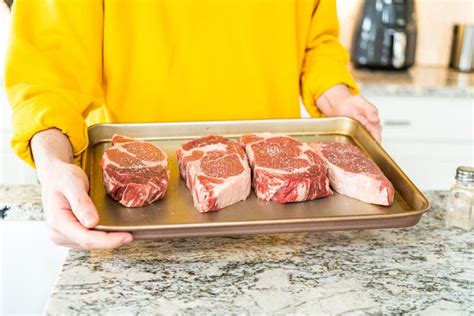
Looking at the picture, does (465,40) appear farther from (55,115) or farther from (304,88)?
(55,115)

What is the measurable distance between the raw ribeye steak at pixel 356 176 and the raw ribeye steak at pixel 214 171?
0.49 ft

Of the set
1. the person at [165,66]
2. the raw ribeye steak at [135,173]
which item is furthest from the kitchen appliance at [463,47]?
the raw ribeye steak at [135,173]

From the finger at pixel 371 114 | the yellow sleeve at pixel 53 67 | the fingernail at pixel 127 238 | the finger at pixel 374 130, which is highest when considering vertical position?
the yellow sleeve at pixel 53 67

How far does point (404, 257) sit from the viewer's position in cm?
99

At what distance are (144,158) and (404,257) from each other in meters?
0.45

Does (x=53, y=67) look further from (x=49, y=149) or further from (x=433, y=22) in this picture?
(x=433, y=22)

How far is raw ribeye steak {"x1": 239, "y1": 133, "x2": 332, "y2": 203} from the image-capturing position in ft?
3.39

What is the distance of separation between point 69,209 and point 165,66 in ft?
1.77

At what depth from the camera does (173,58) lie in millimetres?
1378

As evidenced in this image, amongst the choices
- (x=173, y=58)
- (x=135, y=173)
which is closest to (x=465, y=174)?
(x=135, y=173)

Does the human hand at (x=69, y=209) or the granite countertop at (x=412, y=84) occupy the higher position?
the human hand at (x=69, y=209)

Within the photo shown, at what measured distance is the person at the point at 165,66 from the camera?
1.13 m

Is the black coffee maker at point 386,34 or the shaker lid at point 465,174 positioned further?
the black coffee maker at point 386,34

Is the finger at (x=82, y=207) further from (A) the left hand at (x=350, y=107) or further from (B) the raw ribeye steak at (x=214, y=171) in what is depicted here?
(A) the left hand at (x=350, y=107)
